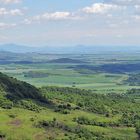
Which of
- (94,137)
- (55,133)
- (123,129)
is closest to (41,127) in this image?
(55,133)

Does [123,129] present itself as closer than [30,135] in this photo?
No

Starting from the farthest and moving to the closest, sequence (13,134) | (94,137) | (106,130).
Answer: (106,130) → (94,137) → (13,134)

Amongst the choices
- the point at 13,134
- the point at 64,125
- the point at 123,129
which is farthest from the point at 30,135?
the point at 123,129

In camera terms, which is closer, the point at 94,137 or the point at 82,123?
the point at 94,137

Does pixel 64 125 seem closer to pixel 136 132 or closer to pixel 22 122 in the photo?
pixel 22 122

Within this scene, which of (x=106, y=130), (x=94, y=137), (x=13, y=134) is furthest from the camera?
(x=106, y=130)

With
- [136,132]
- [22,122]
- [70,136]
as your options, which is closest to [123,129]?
[136,132]

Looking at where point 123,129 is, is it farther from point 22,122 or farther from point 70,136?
point 22,122
